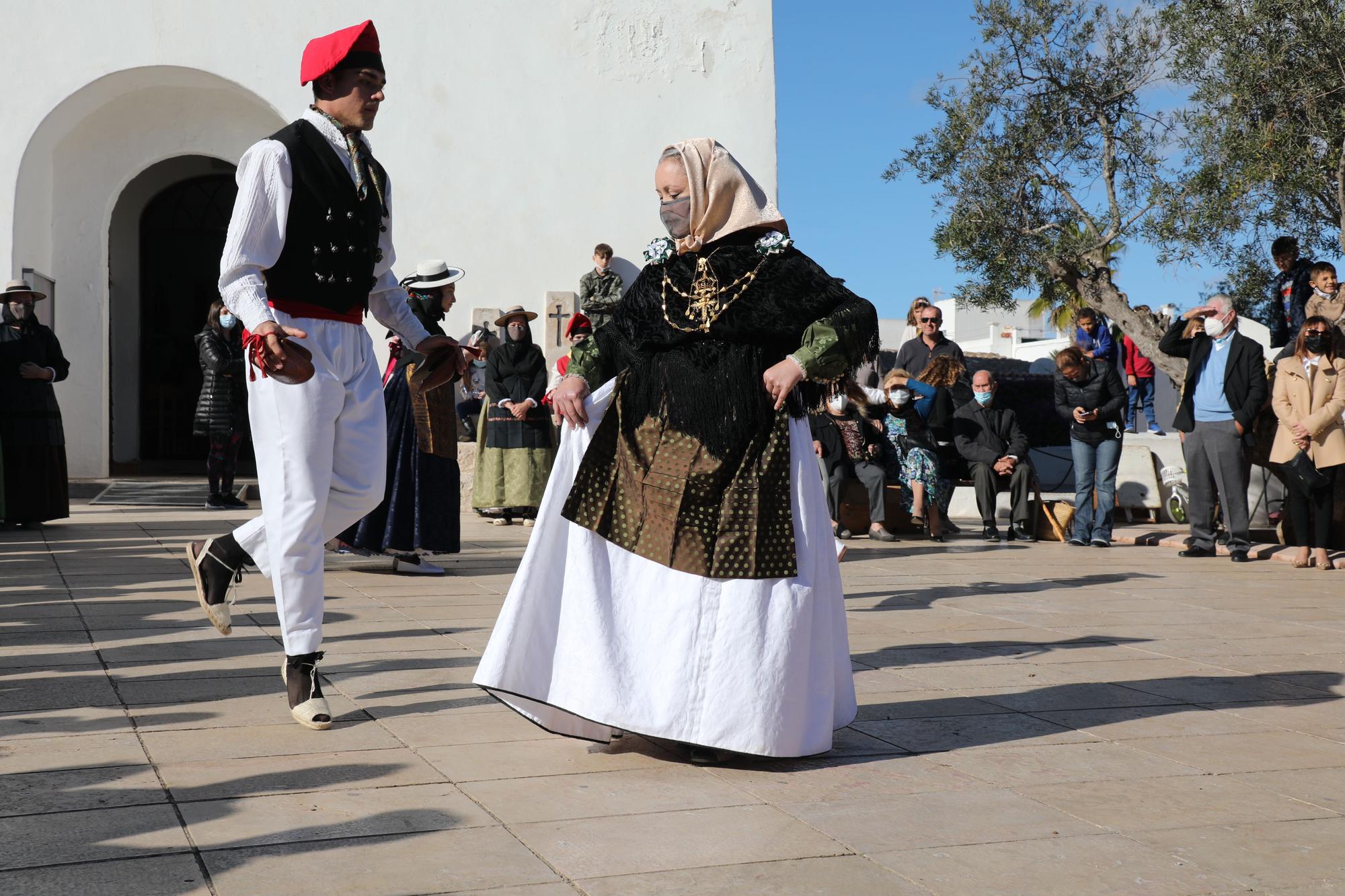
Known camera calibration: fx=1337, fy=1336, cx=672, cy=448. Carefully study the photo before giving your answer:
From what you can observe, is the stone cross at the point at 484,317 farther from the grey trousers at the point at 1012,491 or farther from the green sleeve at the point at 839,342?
the green sleeve at the point at 839,342

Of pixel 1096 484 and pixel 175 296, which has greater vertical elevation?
pixel 175 296

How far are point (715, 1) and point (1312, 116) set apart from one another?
254 inches

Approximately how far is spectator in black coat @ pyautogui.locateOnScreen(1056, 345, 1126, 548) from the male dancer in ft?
25.7

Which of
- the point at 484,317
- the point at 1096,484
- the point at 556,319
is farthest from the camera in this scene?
the point at 556,319

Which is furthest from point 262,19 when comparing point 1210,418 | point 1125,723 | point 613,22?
point 1125,723

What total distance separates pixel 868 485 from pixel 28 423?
666 centimetres

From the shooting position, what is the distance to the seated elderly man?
11391 mm

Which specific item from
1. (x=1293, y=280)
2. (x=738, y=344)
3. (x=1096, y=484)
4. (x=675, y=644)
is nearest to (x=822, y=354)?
(x=738, y=344)

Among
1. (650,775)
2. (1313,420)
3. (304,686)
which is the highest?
(1313,420)

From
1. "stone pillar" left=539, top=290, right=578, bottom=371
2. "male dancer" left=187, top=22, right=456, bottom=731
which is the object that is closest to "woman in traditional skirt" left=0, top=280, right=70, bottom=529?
"stone pillar" left=539, top=290, right=578, bottom=371

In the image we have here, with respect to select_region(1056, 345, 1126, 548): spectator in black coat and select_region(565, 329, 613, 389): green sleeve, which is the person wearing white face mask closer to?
select_region(1056, 345, 1126, 548): spectator in black coat

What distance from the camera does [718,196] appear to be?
3.81m

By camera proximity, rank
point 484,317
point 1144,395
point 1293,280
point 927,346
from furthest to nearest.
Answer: point 1144,395
point 484,317
point 927,346
point 1293,280

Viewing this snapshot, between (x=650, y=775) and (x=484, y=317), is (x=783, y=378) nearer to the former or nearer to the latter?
(x=650, y=775)
